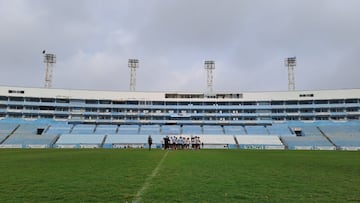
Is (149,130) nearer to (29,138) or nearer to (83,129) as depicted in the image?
(83,129)

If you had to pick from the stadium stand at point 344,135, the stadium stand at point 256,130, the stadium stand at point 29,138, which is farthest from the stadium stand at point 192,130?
the stadium stand at point 29,138

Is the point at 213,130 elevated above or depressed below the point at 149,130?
above

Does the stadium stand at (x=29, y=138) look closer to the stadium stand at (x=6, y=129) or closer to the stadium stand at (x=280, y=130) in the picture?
the stadium stand at (x=6, y=129)

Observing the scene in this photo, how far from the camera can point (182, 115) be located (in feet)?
254

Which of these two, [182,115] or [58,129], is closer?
[58,129]

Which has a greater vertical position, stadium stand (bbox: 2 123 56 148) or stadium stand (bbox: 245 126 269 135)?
stadium stand (bbox: 245 126 269 135)

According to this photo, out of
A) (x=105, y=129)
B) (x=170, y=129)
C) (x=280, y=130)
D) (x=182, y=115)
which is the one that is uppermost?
(x=182, y=115)

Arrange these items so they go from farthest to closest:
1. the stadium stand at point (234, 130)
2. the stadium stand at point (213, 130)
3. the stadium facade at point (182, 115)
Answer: the stadium stand at point (234, 130)
the stadium stand at point (213, 130)
the stadium facade at point (182, 115)

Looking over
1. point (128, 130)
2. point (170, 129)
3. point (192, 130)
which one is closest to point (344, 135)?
point (192, 130)

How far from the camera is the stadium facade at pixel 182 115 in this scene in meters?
62.1

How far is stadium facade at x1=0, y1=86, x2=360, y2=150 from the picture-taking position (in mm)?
62094

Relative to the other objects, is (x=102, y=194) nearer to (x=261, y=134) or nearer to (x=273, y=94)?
(x=261, y=134)

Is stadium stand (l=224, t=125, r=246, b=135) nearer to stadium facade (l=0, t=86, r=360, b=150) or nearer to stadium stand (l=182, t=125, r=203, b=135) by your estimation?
stadium facade (l=0, t=86, r=360, b=150)

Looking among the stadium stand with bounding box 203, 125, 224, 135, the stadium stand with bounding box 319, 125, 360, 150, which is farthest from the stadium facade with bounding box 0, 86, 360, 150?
the stadium stand with bounding box 319, 125, 360, 150
